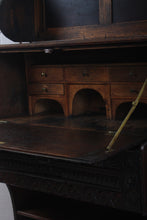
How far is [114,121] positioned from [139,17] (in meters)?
0.68

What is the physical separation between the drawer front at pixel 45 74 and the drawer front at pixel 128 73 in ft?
1.42

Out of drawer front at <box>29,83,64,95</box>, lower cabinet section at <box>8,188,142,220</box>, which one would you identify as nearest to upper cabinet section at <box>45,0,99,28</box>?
drawer front at <box>29,83,64,95</box>

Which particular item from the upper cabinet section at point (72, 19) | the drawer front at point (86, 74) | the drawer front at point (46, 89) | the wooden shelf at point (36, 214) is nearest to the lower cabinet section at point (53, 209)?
the wooden shelf at point (36, 214)

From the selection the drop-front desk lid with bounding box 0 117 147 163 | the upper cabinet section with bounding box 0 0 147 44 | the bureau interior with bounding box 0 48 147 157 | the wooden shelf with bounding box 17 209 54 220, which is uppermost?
the upper cabinet section with bounding box 0 0 147 44

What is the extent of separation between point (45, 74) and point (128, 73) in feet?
2.26

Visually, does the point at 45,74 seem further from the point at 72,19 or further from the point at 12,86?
the point at 72,19

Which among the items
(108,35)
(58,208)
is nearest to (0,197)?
(58,208)

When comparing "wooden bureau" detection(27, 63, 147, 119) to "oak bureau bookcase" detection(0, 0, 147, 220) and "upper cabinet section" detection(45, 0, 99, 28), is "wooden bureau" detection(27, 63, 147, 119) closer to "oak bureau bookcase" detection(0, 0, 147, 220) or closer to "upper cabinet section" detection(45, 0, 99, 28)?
"oak bureau bookcase" detection(0, 0, 147, 220)

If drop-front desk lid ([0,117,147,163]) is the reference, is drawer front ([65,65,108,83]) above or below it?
above

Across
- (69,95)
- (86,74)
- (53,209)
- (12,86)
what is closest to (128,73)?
(86,74)

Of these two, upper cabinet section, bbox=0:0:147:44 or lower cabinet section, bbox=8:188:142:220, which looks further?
lower cabinet section, bbox=8:188:142:220

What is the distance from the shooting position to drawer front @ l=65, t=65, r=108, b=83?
2852 mm

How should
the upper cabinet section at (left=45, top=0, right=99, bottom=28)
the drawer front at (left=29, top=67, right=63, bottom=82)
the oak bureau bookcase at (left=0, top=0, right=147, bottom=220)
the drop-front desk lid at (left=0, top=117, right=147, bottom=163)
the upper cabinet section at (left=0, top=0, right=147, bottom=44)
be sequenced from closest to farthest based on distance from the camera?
the drop-front desk lid at (left=0, top=117, right=147, bottom=163)
the oak bureau bookcase at (left=0, top=0, right=147, bottom=220)
the upper cabinet section at (left=0, top=0, right=147, bottom=44)
the upper cabinet section at (left=45, top=0, right=99, bottom=28)
the drawer front at (left=29, top=67, right=63, bottom=82)

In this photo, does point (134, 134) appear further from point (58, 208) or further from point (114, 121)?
point (58, 208)
